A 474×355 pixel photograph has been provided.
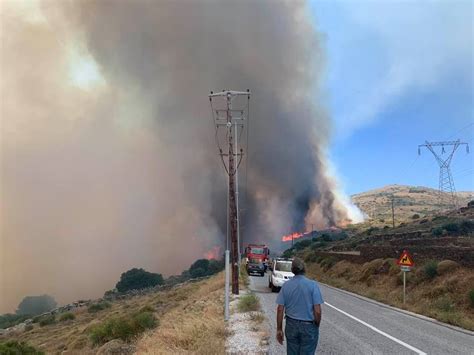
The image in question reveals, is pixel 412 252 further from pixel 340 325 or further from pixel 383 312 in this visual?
pixel 340 325

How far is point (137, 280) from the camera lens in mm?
114188

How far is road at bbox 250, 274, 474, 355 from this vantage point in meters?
9.41

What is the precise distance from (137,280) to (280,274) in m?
96.7

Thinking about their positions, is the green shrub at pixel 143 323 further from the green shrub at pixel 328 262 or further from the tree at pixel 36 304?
the tree at pixel 36 304

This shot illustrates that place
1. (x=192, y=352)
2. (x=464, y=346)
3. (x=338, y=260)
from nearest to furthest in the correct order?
(x=192, y=352) < (x=464, y=346) < (x=338, y=260)

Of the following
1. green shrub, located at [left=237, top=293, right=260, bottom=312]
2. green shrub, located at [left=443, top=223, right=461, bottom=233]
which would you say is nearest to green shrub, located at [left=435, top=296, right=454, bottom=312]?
green shrub, located at [left=237, top=293, right=260, bottom=312]

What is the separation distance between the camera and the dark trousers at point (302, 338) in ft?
18.5

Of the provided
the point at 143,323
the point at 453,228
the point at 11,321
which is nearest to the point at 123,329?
the point at 143,323

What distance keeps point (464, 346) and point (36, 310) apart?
17306 cm

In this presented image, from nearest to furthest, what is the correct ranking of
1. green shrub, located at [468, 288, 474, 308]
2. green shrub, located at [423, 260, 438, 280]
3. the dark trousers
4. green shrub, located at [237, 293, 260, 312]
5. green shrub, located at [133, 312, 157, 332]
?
the dark trousers
green shrub, located at [237, 293, 260, 312]
green shrub, located at [468, 288, 474, 308]
green shrub, located at [133, 312, 157, 332]
green shrub, located at [423, 260, 438, 280]

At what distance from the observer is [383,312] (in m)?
16.7

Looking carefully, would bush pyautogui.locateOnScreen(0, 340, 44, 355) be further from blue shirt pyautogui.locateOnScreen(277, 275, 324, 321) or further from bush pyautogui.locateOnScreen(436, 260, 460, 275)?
bush pyautogui.locateOnScreen(436, 260, 460, 275)

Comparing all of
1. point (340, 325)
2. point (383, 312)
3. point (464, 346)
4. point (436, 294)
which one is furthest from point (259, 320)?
point (436, 294)

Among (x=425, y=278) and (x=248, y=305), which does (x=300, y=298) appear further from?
(x=425, y=278)
